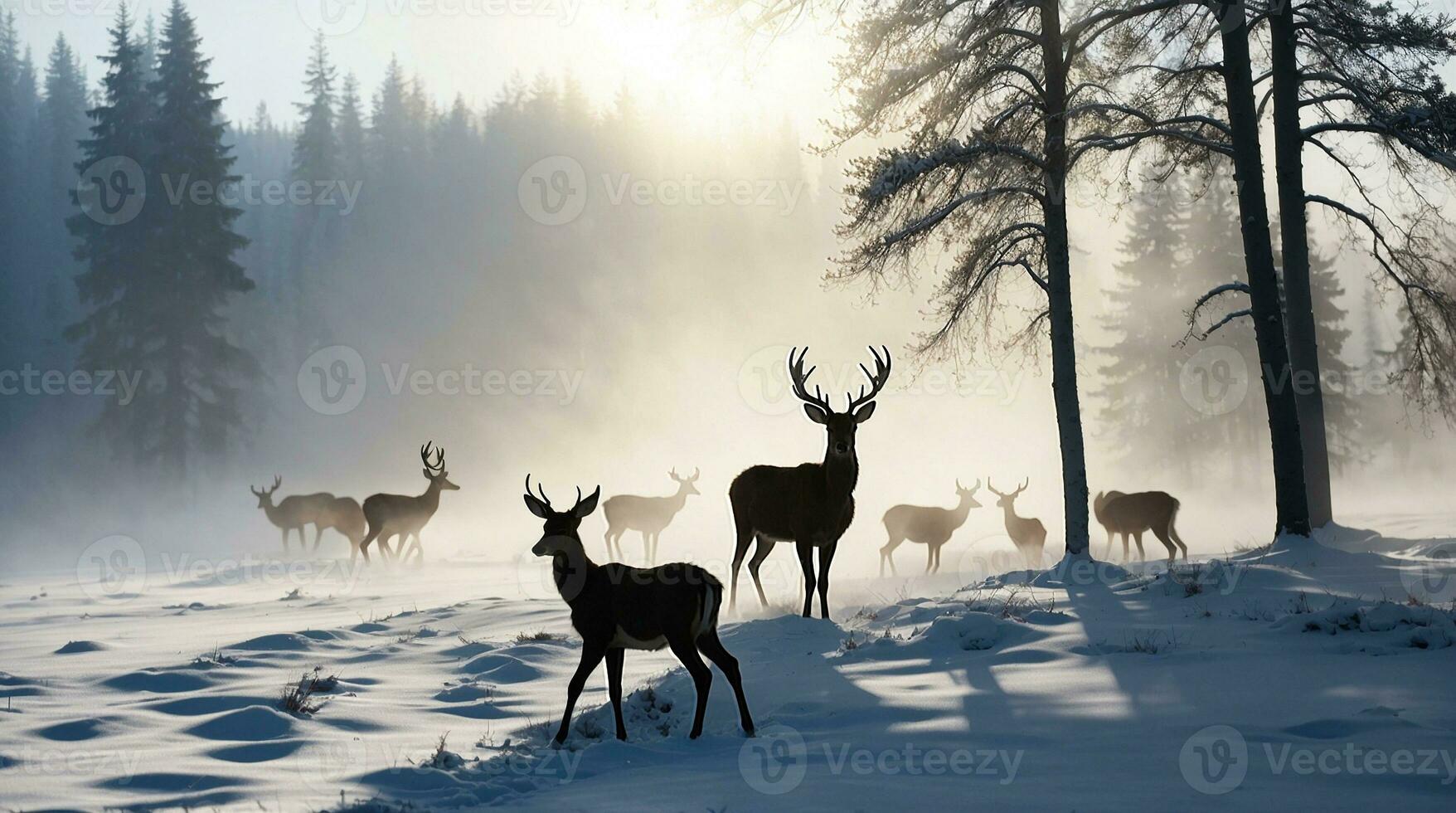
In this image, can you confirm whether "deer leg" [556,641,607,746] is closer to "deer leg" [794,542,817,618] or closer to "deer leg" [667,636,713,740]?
"deer leg" [667,636,713,740]

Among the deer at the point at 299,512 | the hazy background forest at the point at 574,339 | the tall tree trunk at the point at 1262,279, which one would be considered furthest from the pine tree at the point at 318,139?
the tall tree trunk at the point at 1262,279

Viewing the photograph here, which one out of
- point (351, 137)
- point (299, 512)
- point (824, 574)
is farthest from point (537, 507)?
point (351, 137)

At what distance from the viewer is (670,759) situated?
541 cm

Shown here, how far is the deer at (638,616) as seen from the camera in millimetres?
5961

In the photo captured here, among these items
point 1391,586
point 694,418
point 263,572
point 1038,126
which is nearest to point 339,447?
point 694,418

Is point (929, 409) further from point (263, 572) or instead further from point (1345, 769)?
point (1345, 769)

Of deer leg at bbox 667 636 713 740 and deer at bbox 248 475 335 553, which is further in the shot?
deer at bbox 248 475 335 553

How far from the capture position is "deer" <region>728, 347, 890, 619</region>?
33.1 feet

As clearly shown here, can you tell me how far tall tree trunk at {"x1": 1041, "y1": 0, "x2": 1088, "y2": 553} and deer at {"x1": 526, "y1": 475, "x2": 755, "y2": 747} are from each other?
7942 mm

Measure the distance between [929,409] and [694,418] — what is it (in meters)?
13.1

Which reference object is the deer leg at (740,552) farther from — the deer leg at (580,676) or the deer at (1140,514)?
the deer at (1140,514)

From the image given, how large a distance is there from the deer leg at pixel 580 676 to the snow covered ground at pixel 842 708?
0.16 meters

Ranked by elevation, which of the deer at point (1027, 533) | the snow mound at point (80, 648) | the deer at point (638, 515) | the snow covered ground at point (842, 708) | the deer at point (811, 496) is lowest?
the deer at point (1027, 533)

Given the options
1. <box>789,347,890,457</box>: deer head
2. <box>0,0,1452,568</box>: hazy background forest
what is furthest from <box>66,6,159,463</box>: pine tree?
<box>789,347,890,457</box>: deer head
